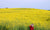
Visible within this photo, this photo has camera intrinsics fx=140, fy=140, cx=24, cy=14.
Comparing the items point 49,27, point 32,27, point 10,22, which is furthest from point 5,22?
point 49,27

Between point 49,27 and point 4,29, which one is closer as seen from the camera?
point 4,29

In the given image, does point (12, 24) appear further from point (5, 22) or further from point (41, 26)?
point (41, 26)

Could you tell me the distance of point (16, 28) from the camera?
37.4 feet

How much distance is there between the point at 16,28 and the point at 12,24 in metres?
0.52

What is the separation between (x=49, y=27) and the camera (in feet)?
41.7

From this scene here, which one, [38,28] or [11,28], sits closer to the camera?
[11,28]

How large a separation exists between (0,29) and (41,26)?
3.63 m

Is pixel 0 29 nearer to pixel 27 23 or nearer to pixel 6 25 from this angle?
pixel 6 25

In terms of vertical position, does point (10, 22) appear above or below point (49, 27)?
above

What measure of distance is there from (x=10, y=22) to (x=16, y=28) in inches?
36.5

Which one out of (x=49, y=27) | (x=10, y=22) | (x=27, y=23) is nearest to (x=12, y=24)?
(x=10, y=22)

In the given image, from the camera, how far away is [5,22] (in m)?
12.0

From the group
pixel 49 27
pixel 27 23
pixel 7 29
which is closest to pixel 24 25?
pixel 27 23

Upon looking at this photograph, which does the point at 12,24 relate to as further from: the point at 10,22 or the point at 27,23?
the point at 27,23
